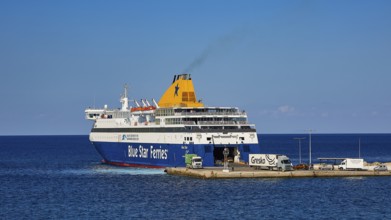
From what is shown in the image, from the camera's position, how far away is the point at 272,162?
88.0m

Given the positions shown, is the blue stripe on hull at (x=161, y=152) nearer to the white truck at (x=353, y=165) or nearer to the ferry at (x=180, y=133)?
the ferry at (x=180, y=133)

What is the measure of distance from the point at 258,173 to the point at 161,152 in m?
19.1

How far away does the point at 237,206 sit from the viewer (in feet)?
211

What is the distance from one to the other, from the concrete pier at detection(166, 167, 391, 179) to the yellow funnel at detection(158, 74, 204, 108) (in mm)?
15276

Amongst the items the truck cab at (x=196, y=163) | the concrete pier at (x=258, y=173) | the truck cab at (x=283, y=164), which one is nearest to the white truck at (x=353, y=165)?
the concrete pier at (x=258, y=173)

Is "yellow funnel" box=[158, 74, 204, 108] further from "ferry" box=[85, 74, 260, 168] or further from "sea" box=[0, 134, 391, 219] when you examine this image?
"sea" box=[0, 134, 391, 219]

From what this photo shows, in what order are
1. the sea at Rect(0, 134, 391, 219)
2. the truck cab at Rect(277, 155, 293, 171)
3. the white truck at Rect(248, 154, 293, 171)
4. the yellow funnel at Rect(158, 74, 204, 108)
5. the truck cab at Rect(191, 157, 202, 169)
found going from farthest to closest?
the yellow funnel at Rect(158, 74, 204, 108)
the truck cab at Rect(191, 157, 202, 169)
the white truck at Rect(248, 154, 293, 171)
the truck cab at Rect(277, 155, 293, 171)
the sea at Rect(0, 134, 391, 219)

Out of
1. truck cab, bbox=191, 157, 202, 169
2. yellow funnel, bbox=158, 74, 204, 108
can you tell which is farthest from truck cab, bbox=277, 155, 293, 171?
yellow funnel, bbox=158, 74, 204, 108

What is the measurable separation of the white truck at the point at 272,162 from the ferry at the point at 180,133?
552cm

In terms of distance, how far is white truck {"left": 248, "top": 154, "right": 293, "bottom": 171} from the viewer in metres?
87.5

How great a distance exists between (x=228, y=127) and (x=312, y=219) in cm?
3982

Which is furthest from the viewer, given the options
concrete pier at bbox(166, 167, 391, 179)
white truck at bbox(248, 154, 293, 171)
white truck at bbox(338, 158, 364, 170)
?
white truck at bbox(338, 158, 364, 170)

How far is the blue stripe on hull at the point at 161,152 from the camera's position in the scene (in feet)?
307

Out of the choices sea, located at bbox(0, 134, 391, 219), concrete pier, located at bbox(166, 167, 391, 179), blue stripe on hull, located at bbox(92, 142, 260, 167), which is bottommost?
sea, located at bbox(0, 134, 391, 219)
